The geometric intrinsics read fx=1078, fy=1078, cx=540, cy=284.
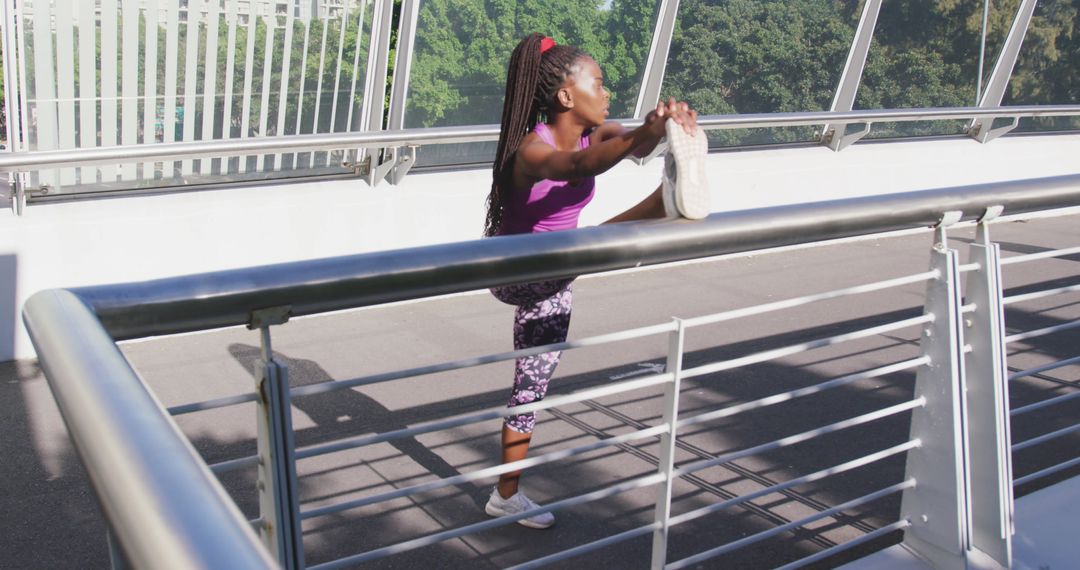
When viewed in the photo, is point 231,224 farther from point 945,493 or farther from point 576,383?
point 945,493

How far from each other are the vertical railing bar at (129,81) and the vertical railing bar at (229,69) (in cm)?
58

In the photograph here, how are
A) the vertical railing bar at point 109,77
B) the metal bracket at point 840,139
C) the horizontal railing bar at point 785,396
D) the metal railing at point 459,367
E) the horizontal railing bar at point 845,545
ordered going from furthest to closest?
the metal bracket at point 840,139
the vertical railing bar at point 109,77
the horizontal railing bar at point 845,545
the horizontal railing bar at point 785,396
the metal railing at point 459,367

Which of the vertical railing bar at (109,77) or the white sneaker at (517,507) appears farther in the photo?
the vertical railing bar at (109,77)

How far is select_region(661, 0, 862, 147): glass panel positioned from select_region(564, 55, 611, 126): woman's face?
234 inches

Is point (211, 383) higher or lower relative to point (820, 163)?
lower

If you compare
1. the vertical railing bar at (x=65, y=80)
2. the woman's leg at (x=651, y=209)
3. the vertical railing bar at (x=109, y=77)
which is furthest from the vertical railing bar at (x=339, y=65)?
the woman's leg at (x=651, y=209)

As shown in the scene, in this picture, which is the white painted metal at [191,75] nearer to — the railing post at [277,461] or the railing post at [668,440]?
the railing post at [668,440]

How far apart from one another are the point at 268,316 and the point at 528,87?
2.19 metres

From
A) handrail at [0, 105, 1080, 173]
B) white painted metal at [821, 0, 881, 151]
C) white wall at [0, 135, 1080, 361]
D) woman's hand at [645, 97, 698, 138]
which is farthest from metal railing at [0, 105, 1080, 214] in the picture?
woman's hand at [645, 97, 698, 138]

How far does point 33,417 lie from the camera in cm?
512

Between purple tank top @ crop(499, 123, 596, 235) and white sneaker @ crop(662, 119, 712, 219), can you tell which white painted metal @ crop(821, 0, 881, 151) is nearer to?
purple tank top @ crop(499, 123, 596, 235)

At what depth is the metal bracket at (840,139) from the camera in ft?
33.9

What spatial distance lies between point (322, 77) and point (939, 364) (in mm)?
5767

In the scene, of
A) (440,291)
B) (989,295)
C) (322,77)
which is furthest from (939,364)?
(322,77)
